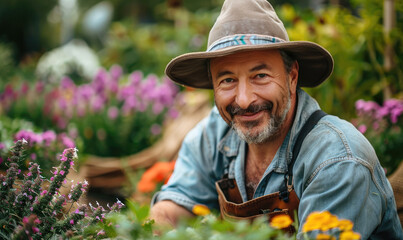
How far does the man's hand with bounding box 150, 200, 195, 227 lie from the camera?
230cm

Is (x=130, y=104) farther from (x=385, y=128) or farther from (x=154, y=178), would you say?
(x=385, y=128)

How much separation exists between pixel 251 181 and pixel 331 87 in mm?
1779

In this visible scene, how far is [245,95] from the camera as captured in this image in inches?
75.2

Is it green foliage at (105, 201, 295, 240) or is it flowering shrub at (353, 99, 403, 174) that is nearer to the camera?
green foliage at (105, 201, 295, 240)

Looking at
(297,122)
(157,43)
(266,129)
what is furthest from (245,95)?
(157,43)

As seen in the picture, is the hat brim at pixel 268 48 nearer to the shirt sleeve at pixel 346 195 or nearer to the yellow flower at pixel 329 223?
the shirt sleeve at pixel 346 195

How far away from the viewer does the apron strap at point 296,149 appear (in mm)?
1886

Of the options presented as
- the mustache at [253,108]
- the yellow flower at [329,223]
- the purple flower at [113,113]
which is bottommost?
the purple flower at [113,113]

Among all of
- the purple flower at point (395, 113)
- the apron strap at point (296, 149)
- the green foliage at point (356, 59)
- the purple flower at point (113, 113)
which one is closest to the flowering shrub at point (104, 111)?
the purple flower at point (113, 113)

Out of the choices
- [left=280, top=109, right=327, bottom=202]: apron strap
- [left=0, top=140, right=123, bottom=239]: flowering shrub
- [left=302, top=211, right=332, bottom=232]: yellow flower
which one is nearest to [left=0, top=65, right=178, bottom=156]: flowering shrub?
[left=280, top=109, right=327, bottom=202]: apron strap

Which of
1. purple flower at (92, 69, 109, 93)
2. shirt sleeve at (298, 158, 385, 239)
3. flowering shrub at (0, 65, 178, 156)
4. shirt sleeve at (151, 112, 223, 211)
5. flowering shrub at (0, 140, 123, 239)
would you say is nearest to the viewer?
flowering shrub at (0, 140, 123, 239)

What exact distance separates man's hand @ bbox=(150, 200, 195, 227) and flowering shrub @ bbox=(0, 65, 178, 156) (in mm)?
2361

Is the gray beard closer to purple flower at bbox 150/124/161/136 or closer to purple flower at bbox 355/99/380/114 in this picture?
purple flower at bbox 355/99/380/114

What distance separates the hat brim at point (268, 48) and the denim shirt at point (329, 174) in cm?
16
